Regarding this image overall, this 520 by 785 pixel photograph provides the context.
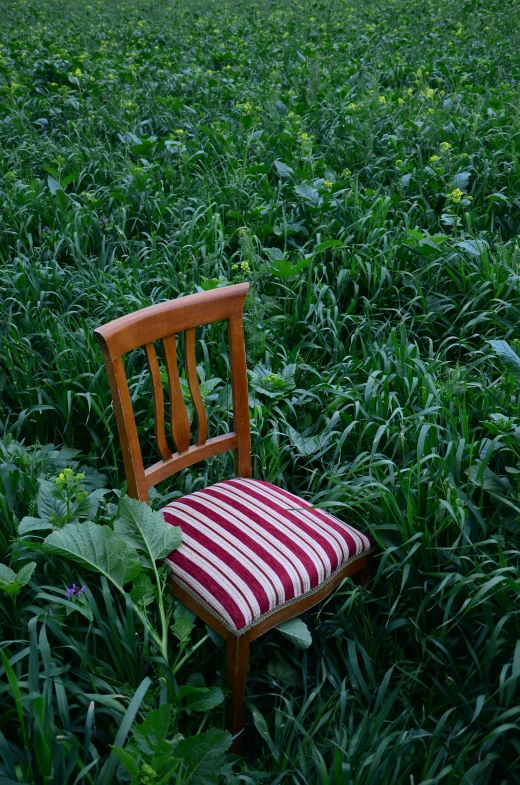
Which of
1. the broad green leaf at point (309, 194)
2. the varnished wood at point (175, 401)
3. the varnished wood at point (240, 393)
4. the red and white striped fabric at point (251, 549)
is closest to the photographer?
the red and white striped fabric at point (251, 549)

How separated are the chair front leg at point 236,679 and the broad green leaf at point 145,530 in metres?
0.28

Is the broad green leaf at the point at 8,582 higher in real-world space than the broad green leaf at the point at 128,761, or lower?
higher

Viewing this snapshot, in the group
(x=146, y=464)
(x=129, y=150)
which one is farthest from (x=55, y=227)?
(x=146, y=464)

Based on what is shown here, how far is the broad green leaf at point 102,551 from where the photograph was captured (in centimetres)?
171

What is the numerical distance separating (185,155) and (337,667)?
3.53 metres

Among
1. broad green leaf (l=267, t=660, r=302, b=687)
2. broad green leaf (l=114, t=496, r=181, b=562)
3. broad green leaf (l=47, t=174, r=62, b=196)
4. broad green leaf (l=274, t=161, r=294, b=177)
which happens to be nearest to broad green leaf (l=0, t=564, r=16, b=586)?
broad green leaf (l=114, t=496, r=181, b=562)

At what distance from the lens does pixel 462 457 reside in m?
2.23

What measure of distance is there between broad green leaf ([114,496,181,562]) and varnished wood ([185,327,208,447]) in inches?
14.0

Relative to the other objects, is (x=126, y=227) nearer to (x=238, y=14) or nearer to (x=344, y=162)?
(x=344, y=162)

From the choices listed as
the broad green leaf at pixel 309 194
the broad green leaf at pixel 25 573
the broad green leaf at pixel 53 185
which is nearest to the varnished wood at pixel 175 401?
the broad green leaf at pixel 25 573

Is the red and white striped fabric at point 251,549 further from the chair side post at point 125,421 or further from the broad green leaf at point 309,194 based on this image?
the broad green leaf at point 309,194

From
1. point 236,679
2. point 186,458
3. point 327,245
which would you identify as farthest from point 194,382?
point 327,245

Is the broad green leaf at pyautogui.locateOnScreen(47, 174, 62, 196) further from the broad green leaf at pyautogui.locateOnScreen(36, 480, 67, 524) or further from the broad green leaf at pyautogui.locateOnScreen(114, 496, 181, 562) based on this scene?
the broad green leaf at pyautogui.locateOnScreen(114, 496, 181, 562)

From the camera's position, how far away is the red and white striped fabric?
1.70 metres
